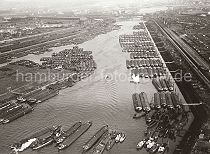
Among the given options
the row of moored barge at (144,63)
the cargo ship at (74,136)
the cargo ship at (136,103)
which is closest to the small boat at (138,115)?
the cargo ship at (136,103)

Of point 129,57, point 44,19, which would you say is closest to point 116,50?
point 129,57

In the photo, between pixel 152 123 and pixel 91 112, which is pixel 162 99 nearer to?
pixel 152 123

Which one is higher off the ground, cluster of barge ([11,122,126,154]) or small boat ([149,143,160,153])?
cluster of barge ([11,122,126,154])

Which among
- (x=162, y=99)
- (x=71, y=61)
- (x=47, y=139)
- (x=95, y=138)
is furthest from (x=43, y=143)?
(x=71, y=61)

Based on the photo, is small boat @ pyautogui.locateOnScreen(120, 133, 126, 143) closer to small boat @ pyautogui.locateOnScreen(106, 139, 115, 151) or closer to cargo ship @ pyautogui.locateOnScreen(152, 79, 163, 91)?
small boat @ pyautogui.locateOnScreen(106, 139, 115, 151)

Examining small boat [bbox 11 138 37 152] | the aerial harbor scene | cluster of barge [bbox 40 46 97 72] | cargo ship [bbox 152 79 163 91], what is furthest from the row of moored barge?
small boat [bbox 11 138 37 152]

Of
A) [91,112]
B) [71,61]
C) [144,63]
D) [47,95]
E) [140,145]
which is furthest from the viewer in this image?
[71,61]

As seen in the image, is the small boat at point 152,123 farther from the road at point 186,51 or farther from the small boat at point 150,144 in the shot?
the road at point 186,51

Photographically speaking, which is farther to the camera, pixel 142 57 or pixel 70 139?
pixel 142 57
